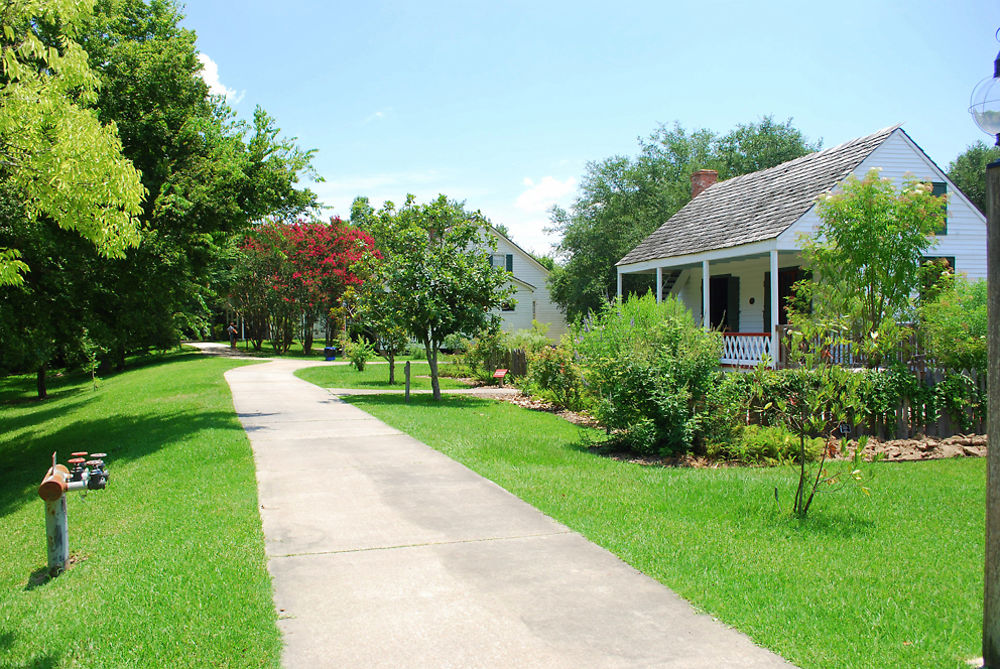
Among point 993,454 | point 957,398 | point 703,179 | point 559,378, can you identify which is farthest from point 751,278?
point 993,454

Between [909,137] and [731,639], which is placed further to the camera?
[909,137]

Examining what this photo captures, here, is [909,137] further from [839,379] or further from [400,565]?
[400,565]

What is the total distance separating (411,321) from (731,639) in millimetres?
13723

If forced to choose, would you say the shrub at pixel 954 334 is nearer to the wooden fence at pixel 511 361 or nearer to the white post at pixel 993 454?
Answer: the white post at pixel 993 454

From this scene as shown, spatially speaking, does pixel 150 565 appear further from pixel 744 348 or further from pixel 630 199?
pixel 630 199

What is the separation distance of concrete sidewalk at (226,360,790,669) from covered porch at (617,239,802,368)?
1137cm

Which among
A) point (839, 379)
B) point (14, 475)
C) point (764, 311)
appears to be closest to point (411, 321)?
point (14, 475)

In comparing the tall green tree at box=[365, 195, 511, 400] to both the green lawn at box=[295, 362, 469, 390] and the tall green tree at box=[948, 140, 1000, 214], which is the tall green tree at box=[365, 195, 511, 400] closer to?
the green lawn at box=[295, 362, 469, 390]

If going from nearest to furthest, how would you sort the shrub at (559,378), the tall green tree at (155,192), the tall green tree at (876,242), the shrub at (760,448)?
the shrub at (760,448) < the tall green tree at (876,242) < the tall green tree at (155,192) < the shrub at (559,378)

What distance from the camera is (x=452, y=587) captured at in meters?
4.91

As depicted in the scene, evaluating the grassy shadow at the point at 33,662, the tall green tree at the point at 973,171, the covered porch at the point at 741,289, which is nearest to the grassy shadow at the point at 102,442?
the grassy shadow at the point at 33,662

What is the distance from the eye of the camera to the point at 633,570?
17.2ft

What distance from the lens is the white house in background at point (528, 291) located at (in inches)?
1699

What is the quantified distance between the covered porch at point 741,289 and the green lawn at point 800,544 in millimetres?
8078
